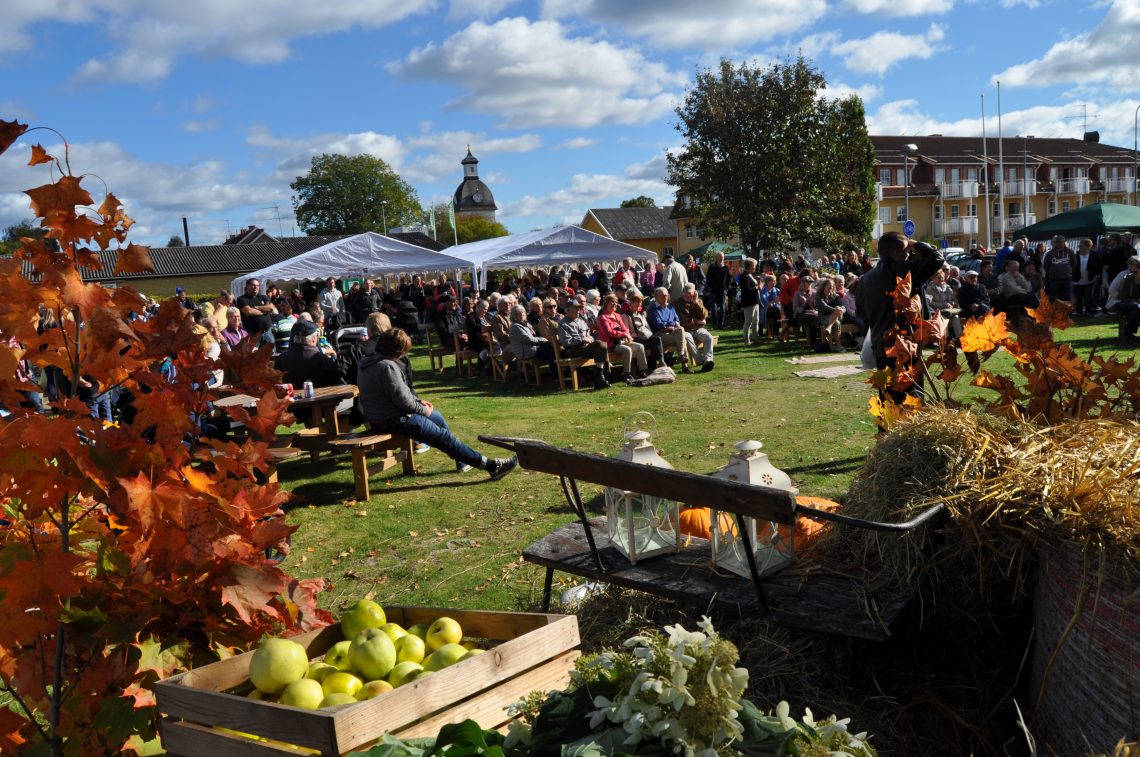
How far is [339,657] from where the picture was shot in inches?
103

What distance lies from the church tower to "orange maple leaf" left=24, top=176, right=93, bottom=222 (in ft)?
357

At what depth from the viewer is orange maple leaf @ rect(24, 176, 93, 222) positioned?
2.30 m

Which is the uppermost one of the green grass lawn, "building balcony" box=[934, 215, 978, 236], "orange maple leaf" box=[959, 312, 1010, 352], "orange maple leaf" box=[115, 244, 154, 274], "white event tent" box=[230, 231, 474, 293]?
"building balcony" box=[934, 215, 978, 236]

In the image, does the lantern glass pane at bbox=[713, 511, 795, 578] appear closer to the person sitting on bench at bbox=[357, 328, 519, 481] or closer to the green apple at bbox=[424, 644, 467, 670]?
the green apple at bbox=[424, 644, 467, 670]

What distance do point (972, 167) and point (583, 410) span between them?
7275 centimetres

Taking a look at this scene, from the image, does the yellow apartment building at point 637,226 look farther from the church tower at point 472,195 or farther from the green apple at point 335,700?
the green apple at point 335,700

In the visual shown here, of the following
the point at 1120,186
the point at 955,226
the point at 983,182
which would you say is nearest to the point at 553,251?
the point at 955,226

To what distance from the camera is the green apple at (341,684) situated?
7.88ft

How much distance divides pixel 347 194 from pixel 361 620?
325 feet

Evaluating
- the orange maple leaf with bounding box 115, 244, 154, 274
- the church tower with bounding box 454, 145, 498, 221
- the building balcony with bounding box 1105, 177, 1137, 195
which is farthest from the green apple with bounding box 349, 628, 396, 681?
the church tower with bounding box 454, 145, 498, 221

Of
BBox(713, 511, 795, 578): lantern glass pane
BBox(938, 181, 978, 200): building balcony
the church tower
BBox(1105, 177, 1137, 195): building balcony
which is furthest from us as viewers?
the church tower

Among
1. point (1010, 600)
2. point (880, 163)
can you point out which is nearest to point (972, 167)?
point (880, 163)

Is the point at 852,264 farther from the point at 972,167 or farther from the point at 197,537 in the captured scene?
the point at 972,167

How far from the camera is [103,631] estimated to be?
8.08ft
